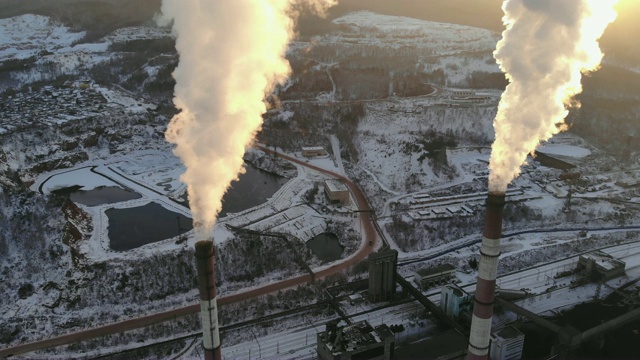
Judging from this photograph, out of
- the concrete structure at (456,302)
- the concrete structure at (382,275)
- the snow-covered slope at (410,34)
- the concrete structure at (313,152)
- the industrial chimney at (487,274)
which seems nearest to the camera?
the industrial chimney at (487,274)

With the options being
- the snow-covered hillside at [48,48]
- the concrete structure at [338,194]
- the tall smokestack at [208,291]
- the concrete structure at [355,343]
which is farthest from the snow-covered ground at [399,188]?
the snow-covered hillside at [48,48]

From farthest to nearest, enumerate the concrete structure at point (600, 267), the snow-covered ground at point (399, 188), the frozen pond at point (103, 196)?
the frozen pond at point (103, 196)
the snow-covered ground at point (399, 188)
the concrete structure at point (600, 267)

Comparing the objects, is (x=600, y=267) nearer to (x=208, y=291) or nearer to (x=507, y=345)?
(x=507, y=345)

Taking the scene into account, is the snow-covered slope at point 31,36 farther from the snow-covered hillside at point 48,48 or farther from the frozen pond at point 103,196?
the frozen pond at point 103,196

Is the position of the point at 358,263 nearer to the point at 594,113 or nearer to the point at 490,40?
the point at 594,113

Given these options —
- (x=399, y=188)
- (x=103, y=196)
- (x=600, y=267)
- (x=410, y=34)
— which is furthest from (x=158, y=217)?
(x=410, y=34)

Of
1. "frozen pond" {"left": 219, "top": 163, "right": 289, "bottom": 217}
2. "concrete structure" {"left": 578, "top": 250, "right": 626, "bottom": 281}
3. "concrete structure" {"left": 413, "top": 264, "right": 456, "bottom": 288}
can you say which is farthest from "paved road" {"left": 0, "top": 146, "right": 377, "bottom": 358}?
"concrete structure" {"left": 578, "top": 250, "right": 626, "bottom": 281}
